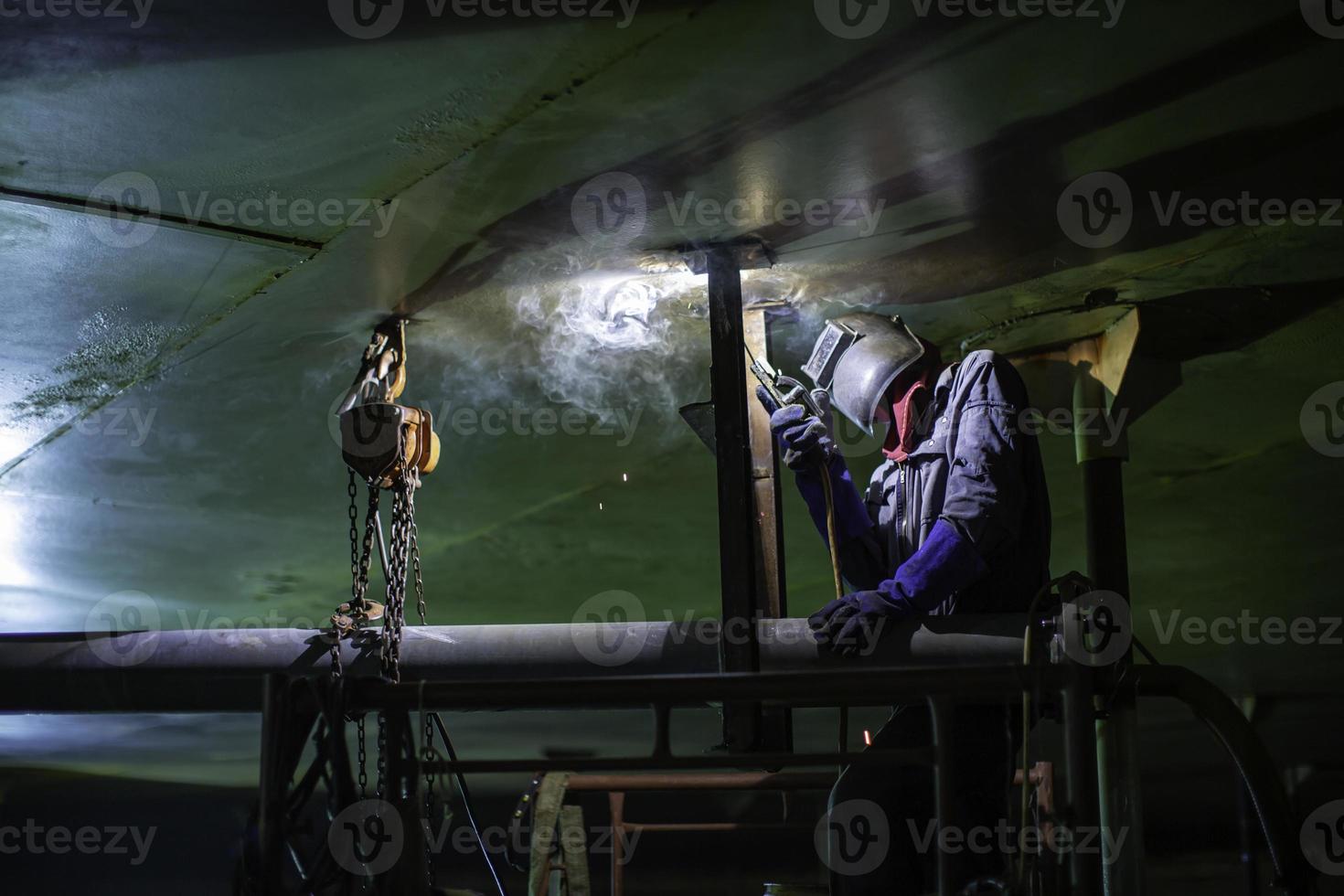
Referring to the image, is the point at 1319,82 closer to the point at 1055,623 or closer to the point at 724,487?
the point at 1055,623

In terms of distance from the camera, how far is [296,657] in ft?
15.1

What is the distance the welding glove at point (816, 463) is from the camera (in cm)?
445

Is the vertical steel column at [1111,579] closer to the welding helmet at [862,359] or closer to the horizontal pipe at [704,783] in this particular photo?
the welding helmet at [862,359]

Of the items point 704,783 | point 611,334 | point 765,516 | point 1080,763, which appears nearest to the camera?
point 1080,763

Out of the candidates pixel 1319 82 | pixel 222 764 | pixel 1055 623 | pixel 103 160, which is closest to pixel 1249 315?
pixel 1319 82

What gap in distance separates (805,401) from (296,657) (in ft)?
7.00

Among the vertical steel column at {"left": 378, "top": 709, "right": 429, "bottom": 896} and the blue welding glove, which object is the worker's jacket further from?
the vertical steel column at {"left": 378, "top": 709, "right": 429, "bottom": 896}

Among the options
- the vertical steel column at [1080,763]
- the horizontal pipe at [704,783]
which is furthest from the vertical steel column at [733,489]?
the vertical steel column at [1080,763]

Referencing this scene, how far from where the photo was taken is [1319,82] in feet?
11.7

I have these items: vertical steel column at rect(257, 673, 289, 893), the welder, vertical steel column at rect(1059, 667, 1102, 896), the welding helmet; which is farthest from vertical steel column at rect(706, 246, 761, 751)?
vertical steel column at rect(257, 673, 289, 893)

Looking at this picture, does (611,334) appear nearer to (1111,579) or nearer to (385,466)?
(385,466)

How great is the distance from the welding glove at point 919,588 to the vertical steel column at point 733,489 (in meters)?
0.36

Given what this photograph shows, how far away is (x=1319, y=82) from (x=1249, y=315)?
1650 millimetres

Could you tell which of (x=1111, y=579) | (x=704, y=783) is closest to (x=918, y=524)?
(x=1111, y=579)
